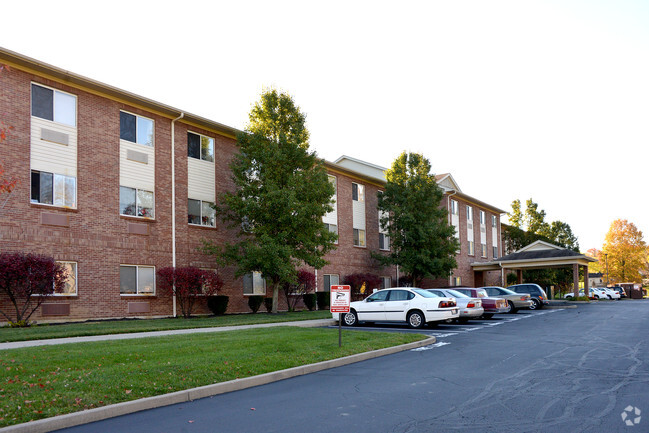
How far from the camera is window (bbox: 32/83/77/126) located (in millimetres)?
20438

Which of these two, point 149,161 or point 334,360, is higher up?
point 149,161

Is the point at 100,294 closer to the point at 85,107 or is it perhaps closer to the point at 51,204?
the point at 51,204

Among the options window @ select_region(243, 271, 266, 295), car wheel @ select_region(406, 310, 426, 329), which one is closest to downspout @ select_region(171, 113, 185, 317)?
window @ select_region(243, 271, 266, 295)

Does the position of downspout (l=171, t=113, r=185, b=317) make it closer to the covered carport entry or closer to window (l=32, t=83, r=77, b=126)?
window (l=32, t=83, r=77, b=126)

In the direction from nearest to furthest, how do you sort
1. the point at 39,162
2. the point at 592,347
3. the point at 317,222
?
the point at 592,347, the point at 39,162, the point at 317,222

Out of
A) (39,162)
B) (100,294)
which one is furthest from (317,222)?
(39,162)

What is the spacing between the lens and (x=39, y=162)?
20141 millimetres

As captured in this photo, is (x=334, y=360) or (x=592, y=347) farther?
(x=592, y=347)

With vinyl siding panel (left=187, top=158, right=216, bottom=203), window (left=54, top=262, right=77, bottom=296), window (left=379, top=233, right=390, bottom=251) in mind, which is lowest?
window (left=54, top=262, right=77, bottom=296)

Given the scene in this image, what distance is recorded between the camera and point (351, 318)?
67.2 ft

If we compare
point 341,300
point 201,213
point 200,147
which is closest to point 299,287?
point 201,213

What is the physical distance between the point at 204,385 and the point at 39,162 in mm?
14989

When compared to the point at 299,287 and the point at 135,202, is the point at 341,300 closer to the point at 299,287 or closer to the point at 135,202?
the point at 135,202

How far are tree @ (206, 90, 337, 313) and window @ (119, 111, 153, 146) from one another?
408 cm
